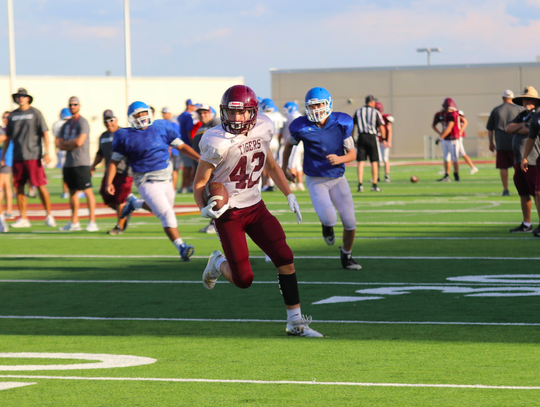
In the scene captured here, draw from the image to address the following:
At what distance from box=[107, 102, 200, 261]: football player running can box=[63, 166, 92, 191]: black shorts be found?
3482 millimetres

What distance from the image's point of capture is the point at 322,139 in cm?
1023

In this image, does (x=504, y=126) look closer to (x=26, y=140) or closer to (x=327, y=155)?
(x=26, y=140)

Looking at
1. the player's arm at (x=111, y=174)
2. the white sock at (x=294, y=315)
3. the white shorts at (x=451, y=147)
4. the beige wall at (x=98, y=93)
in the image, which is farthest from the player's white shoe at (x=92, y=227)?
the beige wall at (x=98, y=93)

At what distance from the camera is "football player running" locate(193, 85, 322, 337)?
6.90 metres

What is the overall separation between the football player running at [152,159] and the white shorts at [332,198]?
1.74 m

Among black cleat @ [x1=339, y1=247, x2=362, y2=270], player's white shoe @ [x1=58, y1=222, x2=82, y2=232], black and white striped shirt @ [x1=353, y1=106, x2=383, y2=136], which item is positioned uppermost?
black and white striped shirt @ [x1=353, y1=106, x2=383, y2=136]

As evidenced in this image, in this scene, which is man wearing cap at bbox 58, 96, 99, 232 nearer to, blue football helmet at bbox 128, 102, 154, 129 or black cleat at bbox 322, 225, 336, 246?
blue football helmet at bbox 128, 102, 154, 129

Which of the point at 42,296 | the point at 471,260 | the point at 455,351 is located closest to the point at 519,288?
the point at 471,260

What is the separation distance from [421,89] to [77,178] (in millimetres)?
37338

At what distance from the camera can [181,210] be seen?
19.1 m

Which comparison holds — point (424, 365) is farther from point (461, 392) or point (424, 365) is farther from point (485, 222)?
point (485, 222)

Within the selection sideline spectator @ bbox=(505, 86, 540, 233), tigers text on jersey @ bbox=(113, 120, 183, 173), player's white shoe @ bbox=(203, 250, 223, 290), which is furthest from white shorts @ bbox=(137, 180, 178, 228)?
sideline spectator @ bbox=(505, 86, 540, 233)

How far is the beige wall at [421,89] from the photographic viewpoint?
5009cm

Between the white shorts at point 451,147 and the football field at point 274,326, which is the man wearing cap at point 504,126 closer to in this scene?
the football field at point 274,326
